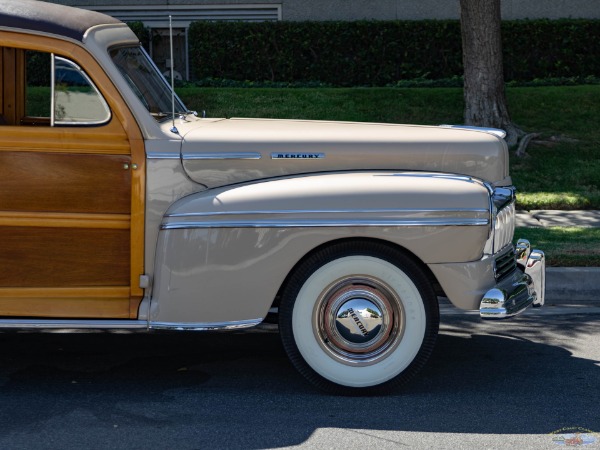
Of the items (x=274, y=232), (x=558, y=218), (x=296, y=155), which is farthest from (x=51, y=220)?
(x=558, y=218)

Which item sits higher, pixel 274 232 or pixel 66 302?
pixel 274 232

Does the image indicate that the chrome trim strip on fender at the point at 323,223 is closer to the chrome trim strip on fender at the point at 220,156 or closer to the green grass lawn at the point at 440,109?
the chrome trim strip on fender at the point at 220,156

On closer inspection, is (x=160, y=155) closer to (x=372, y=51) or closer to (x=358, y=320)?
(x=358, y=320)

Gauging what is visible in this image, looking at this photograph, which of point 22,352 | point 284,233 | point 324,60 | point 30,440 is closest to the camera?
point 30,440

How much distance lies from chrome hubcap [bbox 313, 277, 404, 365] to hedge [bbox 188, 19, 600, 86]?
38.9 feet

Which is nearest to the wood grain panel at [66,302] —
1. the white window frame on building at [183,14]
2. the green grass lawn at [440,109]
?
the green grass lawn at [440,109]

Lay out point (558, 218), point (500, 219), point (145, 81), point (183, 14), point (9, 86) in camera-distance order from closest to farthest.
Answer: point (500, 219) → point (9, 86) → point (145, 81) → point (558, 218) → point (183, 14)

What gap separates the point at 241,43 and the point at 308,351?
12262 mm

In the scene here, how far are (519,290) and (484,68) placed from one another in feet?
24.3

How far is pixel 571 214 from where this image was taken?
10.4 meters

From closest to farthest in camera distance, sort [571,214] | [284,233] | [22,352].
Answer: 1. [284,233]
2. [22,352]
3. [571,214]

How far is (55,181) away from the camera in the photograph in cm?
525

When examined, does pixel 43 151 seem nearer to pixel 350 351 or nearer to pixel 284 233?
pixel 284 233

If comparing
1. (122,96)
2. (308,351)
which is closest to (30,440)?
(308,351)
